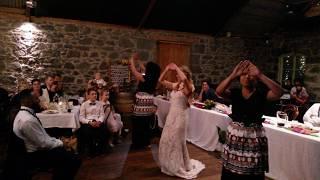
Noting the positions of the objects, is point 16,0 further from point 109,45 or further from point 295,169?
point 295,169

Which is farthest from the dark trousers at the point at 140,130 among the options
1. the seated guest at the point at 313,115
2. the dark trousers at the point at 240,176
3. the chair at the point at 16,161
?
the dark trousers at the point at 240,176

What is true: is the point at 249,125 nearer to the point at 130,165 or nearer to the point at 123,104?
the point at 130,165

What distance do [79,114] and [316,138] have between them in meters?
3.34

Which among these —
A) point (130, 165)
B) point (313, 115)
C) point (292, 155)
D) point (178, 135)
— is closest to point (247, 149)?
point (292, 155)

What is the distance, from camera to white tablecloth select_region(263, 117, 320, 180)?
3.07m

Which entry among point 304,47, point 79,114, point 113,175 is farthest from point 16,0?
point 304,47

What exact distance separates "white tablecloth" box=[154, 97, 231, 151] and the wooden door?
11.8ft

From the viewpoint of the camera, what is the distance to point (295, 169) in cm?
332

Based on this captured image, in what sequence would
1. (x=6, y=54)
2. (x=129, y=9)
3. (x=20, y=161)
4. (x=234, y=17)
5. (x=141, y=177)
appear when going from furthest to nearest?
(x=234, y=17) < (x=129, y=9) < (x=6, y=54) < (x=141, y=177) < (x=20, y=161)

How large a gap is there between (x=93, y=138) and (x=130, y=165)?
0.82 metres

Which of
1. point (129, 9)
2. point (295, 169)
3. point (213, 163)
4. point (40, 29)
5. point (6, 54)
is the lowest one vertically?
point (213, 163)

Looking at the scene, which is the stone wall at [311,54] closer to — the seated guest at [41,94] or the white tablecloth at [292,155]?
the white tablecloth at [292,155]

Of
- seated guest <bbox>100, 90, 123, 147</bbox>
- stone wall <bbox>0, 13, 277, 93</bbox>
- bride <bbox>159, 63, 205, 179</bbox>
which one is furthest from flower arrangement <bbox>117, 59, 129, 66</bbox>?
bride <bbox>159, 63, 205, 179</bbox>

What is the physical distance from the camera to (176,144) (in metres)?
3.67
